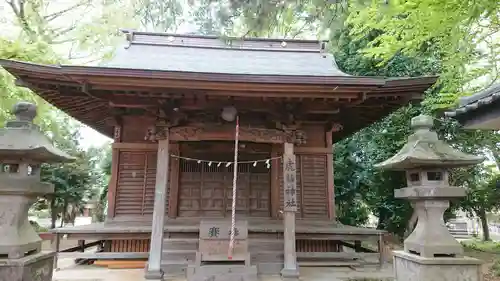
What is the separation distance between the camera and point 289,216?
18.7ft

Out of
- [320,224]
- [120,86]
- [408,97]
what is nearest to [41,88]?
[120,86]

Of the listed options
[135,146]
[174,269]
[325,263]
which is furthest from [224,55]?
[325,263]

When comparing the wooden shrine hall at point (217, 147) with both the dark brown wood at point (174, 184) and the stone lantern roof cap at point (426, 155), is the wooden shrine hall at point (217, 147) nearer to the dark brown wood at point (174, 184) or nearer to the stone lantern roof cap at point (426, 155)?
the dark brown wood at point (174, 184)

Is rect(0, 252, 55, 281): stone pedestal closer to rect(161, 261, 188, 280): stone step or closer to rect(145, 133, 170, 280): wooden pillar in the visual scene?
rect(145, 133, 170, 280): wooden pillar

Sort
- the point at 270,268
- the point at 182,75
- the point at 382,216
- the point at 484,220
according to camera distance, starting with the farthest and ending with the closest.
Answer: the point at 484,220, the point at 382,216, the point at 270,268, the point at 182,75

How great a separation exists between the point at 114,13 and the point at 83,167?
23.8 feet

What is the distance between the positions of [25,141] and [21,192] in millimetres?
630

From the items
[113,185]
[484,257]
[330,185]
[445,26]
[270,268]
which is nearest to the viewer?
[445,26]

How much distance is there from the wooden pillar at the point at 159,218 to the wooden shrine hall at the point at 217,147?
0.06 feet

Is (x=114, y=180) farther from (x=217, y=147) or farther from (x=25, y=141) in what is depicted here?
(x=25, y=141)

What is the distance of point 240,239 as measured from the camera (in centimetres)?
555

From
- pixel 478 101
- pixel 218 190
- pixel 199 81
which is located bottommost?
pixel 218 190

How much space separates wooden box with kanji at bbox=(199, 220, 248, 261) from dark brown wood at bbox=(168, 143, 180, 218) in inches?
60.7

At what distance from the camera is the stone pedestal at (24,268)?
372 centimetres
